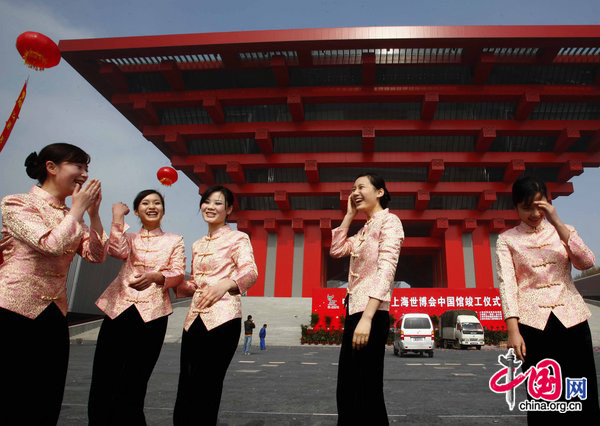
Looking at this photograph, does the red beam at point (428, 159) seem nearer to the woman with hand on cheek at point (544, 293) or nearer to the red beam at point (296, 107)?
the red beam at point (296, 107)

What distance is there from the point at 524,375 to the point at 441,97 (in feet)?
85.5

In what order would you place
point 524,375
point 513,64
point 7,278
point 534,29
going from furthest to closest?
point 513,64 → point 534,29 → point 524,375 → point 7,278

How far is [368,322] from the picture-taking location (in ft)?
7.35

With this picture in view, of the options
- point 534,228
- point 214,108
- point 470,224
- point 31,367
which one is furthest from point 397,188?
point 31,367

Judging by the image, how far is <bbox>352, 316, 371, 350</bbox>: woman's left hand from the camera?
219 centimetres

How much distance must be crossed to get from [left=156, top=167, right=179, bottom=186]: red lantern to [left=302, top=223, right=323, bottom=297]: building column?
23171 mm

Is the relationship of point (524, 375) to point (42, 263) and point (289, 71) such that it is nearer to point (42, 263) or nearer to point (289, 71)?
point (42, 263)

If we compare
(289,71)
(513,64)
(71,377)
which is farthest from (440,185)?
(71,377)

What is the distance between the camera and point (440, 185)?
28.1m

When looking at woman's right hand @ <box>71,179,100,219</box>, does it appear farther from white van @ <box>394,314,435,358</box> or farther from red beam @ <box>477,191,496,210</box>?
red beam @ <box>477,191,496,210</box>

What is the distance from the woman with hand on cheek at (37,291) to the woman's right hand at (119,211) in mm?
626

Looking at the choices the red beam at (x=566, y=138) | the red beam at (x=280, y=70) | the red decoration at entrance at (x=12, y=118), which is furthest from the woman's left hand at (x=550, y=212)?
the red beam at (x=566, y=138)

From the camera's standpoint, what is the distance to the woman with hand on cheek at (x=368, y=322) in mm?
2283

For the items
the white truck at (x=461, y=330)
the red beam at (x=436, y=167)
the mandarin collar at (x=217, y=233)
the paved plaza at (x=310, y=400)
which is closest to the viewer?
the mandarin collar at (x=217, y=233)
